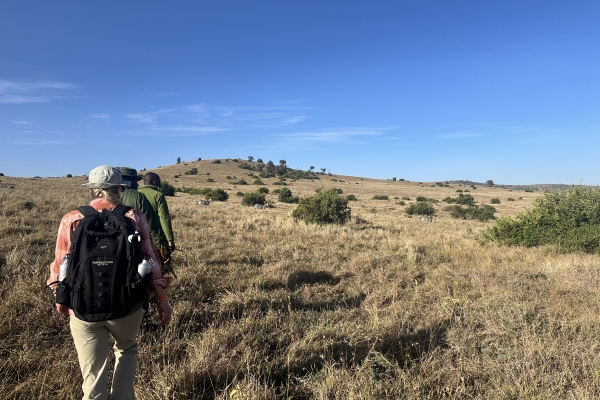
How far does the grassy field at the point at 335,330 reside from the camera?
2.68 meters

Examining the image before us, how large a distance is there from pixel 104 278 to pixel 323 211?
1239 centimetres

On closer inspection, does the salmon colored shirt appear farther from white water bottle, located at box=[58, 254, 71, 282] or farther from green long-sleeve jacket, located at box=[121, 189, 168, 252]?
green long-sleeve jacket, located at box=[121, 189, 168, 252]

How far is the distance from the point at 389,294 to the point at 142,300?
4066 millimetres

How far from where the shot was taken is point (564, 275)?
617 cm

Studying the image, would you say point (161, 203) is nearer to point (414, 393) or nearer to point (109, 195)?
point (109, 195)

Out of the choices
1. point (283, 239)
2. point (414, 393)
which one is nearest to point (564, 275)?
point (414, 393)

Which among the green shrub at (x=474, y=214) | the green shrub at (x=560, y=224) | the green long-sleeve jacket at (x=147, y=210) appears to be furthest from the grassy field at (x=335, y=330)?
the green shrub at (x=474, y=214)

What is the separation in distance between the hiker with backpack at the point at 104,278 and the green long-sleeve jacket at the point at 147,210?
1.90m

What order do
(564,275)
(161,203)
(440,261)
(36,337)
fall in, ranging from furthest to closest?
(440,261)
(564,275)
(161,203)
(36,337)

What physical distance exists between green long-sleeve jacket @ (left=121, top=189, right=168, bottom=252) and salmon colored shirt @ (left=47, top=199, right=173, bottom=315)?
1.95m

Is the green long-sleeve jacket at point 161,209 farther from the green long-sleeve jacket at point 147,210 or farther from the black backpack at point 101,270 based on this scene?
the black backpack at point 101,270

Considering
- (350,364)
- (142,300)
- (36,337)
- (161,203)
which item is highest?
(161,203)

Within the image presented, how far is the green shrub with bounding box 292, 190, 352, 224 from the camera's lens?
13992mm

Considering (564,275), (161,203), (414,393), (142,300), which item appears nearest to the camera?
(142,300)
